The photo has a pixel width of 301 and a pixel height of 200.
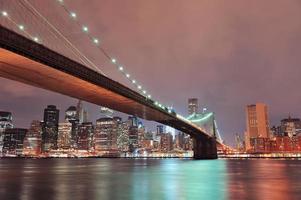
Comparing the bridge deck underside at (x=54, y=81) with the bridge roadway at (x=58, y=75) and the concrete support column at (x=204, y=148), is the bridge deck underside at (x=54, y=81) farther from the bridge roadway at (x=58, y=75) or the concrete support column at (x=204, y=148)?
the concrete support column at (x=204, y=148)

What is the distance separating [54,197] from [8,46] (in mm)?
13015

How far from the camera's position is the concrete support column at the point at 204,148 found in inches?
3652

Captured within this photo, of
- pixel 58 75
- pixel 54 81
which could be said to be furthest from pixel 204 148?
pixel 58 75

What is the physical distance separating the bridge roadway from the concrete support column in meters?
36.0

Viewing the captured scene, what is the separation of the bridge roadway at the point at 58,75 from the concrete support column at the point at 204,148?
36.0 metres

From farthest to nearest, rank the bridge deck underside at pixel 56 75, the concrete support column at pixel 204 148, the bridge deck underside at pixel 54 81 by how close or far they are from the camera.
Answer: the concrete support column at pixel 204 148, the bridge deck underside at pixel 54 81, the bridge deck underside at pixel 56 75

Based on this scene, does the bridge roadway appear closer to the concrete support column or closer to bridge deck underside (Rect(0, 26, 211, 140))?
bridge deck underside (Rect(0, 26, 211, 140))

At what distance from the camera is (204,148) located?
93562mm

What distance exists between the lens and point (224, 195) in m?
17.4

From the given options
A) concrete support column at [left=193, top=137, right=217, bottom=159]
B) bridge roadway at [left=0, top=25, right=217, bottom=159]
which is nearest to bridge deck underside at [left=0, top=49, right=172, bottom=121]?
bridge roadway at [left=0, top=25, right=217, bottom=159]

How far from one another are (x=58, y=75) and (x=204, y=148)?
65.1 meters

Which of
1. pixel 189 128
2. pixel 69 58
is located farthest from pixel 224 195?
pixel 189 128

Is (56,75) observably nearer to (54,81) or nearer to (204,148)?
(54,81)

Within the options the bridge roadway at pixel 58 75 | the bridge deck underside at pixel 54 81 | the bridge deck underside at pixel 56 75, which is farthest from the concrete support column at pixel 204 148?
the bridge deck underside at pixel 54 81
